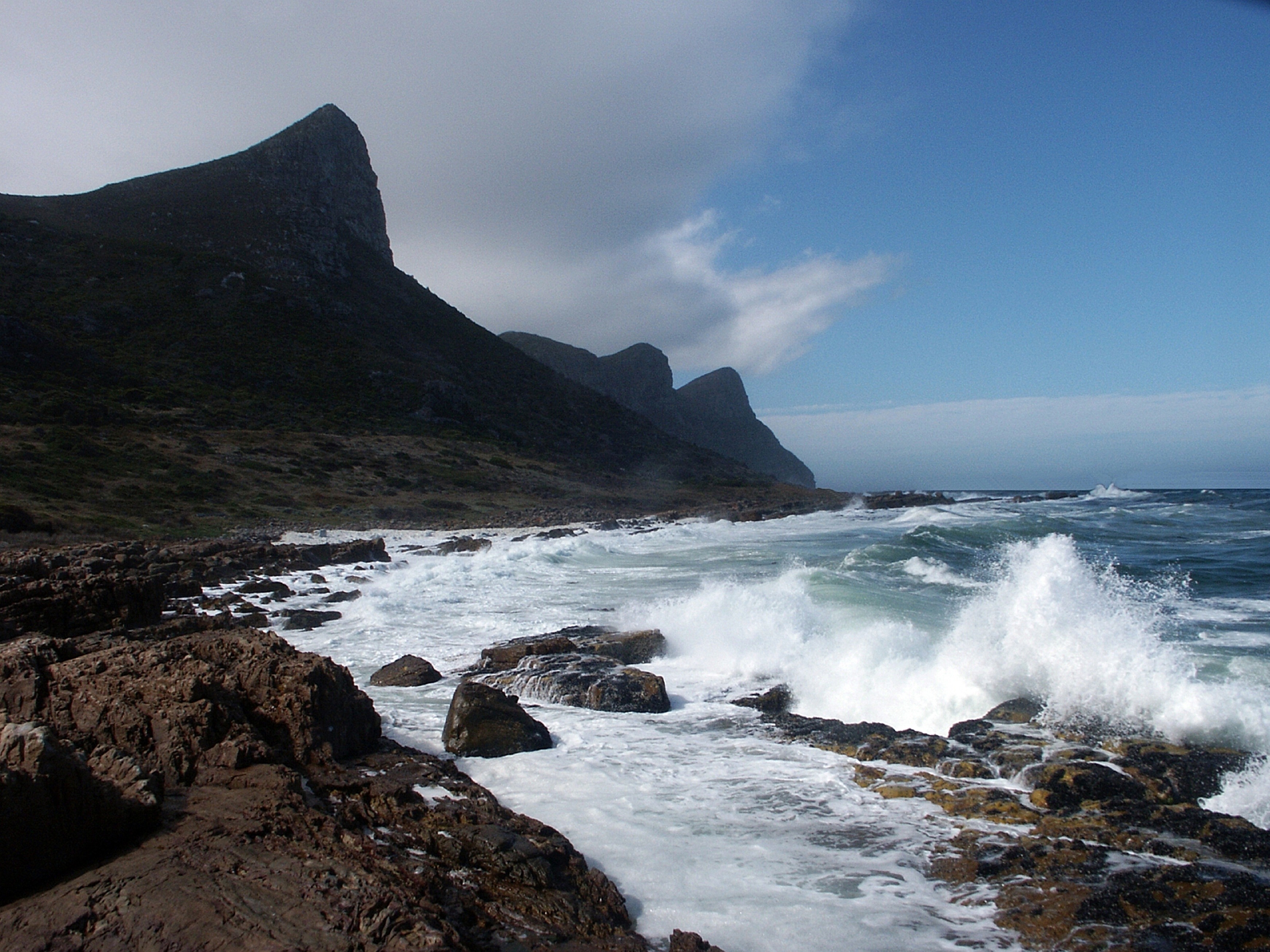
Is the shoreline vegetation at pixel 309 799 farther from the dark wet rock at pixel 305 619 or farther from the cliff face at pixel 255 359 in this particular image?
the cliff face at pixel 255 359

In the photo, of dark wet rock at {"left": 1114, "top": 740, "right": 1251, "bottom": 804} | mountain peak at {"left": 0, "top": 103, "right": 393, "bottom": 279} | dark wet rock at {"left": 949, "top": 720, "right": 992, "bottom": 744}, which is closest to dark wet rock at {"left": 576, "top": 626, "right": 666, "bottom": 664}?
dark wet rock at {"left": 949, "top": 720, "right": 992, "bottom": 744}

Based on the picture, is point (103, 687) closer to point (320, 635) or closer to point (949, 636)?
point (320, 635)

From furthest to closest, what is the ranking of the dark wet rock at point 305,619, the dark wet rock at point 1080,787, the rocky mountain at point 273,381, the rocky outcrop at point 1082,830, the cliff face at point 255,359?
the cliff face at point 255,359
the rocky mountain at point 273,381
the dark wet rock at point 305,619
the dark wet rock at point 1080,787
the rocky outcrop at point 1082,830

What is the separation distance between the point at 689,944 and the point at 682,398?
13854 centimetres

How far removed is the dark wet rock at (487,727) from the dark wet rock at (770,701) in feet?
9.12

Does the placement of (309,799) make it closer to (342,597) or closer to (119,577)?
(119,577)

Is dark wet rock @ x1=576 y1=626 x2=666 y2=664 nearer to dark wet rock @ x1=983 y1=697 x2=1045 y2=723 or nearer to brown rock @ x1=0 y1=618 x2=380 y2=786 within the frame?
dark wet rock @ x1=983 y1=697 x2=1045 y2=723

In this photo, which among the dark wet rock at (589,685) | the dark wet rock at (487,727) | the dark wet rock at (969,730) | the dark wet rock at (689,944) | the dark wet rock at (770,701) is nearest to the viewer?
the dark wet rock at (689,944)

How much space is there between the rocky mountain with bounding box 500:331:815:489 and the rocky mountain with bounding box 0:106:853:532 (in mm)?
40723

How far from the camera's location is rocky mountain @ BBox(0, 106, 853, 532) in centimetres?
3028

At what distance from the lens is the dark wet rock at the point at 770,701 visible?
8.80 metres

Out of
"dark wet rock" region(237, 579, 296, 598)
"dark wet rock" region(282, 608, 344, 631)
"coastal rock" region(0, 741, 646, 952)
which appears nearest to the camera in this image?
"coastal rock" region(0, 741, 646, 952)

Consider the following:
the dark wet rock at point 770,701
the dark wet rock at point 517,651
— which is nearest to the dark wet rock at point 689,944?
the dark wet rock at point 770,701

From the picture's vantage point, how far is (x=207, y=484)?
30.0 m
